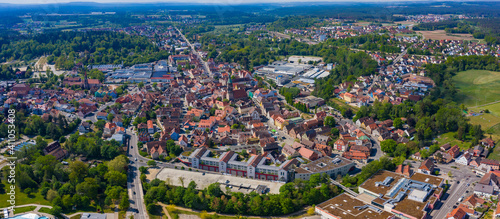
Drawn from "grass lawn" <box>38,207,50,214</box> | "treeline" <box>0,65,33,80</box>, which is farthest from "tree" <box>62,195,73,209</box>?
"treeline" <box>0,65,33,80</box>

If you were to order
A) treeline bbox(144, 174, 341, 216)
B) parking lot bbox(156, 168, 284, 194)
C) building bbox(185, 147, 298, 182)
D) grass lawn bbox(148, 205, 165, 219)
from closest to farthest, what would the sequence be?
grass lawn bbox(148, 205, 165, 219) → treeline bbox(144, 174, 341, 216) → parking lot bbox(156, 168, 284, 194) → building bbox(185, 147, 298, 182)

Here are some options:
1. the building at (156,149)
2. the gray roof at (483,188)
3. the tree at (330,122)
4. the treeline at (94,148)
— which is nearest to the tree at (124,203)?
the building at (156,149)

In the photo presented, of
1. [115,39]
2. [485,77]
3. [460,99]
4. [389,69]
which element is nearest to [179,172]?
[460,99]

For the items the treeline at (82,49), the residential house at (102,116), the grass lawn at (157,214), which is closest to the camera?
the grass lawn at (157,214)

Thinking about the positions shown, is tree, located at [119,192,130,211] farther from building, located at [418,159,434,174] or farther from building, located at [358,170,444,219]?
building, located at [418,159,434,174]

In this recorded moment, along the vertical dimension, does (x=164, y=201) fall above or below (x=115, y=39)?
below

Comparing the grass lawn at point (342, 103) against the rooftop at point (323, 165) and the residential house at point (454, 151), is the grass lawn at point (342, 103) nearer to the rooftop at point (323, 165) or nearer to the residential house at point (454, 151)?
the residential house at point (454, 151)

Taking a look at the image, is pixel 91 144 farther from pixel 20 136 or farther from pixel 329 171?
pixel 329 171
